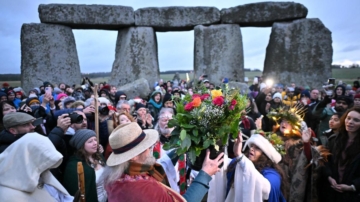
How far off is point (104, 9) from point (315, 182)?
1058cm

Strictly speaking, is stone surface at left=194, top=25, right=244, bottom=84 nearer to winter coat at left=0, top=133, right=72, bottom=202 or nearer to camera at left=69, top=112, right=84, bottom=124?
camera at left=69, top=112, right=84, bottom=124

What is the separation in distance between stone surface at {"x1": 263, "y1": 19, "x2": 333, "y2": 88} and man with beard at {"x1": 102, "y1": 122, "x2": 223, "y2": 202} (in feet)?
35.3

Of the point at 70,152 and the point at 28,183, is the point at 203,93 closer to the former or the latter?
the point at 28,183

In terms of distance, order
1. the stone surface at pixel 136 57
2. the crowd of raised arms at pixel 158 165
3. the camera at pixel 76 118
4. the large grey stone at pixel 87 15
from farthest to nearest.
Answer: the stone surface at pixel 136 57, the large grey stone at pixel 87 15, the camera at pixel 76 118, the crowd of raised arms at pixel 158 165

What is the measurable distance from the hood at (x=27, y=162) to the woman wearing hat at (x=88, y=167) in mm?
720

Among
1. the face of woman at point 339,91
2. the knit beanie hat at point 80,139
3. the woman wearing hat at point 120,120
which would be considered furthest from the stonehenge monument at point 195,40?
the knit beanie hat at point 80,139

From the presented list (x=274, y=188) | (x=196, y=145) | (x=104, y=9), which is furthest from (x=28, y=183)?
(x=104, y=9)

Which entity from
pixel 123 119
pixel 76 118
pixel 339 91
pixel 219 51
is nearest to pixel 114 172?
pixel 76 118

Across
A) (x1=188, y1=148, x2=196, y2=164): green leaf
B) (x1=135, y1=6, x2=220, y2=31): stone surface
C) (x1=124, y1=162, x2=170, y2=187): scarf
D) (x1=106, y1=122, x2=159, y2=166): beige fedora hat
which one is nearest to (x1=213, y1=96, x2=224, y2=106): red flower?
(x1=188, y1=148, x2=196, y2=164): green leaf

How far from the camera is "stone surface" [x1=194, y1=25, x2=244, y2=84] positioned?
11.9 meters

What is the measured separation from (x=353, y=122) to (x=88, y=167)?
2.85m

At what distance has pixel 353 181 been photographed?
3.02 meters

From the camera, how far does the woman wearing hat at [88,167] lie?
269cm

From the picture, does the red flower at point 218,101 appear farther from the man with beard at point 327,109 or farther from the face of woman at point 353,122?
the man with beard at point 327,109
